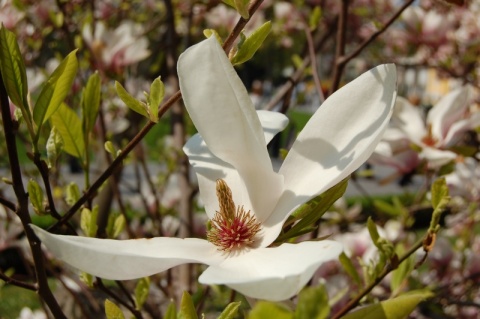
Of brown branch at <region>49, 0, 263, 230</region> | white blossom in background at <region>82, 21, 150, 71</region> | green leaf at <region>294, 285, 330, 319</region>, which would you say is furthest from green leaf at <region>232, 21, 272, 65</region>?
white blossom in background at <region>82, 21, 150, 71</region>

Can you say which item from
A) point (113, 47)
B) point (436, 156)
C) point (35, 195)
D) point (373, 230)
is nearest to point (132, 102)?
point (35, 195)

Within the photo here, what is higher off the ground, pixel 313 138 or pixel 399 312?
pixel 313 138

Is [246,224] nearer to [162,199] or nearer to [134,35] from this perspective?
[134,35]

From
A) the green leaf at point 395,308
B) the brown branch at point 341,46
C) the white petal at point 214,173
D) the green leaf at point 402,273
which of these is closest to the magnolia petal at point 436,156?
the brown branch at point 341,46

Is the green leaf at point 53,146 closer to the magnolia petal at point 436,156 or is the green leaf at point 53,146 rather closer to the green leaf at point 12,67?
the green leaf at point 12,67

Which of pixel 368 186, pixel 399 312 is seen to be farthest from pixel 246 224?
pixel 368 186

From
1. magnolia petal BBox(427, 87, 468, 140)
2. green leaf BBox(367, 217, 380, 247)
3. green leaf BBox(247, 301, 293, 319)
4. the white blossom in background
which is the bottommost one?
green leaf BBox(247, 301, 293, 319)

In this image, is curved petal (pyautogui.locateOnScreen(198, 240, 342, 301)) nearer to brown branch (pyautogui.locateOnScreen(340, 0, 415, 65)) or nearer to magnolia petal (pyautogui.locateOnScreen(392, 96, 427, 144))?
brown branch (pyautogui.locateOnScreen(340, 0, 415, 65))
